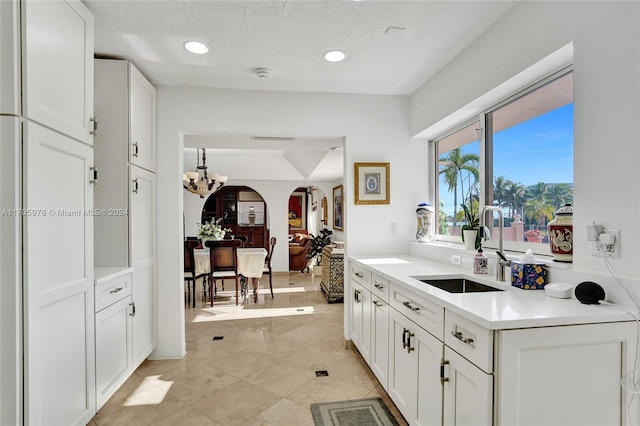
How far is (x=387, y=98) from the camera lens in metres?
3.39

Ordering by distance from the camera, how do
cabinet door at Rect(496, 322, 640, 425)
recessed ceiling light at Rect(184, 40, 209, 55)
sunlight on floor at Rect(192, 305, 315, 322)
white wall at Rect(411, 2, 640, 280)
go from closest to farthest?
1. cabinet door at Rect(496, 322, 640, 425)
2. white wall at Rect(411, 2, 640, 280)
3. recessed ceiling light at Rect(184, 40, 209, 55)
4. sunlight on floor at Rect(192, 305, 315, 322)

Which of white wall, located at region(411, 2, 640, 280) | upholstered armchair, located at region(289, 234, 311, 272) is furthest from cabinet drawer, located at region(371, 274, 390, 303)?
upholstered armchair, located at region(289, 234, 311, 272)

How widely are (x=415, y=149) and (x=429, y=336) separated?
2168 millimetres

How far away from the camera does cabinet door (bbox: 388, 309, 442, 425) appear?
1.65 m

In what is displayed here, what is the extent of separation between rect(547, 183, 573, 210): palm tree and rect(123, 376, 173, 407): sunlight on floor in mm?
2806

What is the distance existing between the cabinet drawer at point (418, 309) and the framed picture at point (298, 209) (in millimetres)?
9933

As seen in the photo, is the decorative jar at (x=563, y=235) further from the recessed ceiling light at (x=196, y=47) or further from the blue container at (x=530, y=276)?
the recessed ceiling light at (x=196, y=47)

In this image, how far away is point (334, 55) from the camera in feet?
8.36

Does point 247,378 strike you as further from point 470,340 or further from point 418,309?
point 470,340

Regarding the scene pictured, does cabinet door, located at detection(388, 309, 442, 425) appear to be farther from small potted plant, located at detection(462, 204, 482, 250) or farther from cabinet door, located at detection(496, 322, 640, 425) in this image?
small potted plant, located at detection(462, 204, 482, 250)

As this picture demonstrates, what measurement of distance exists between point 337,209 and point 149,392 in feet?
20.8

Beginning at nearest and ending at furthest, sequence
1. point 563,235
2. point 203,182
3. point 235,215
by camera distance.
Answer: point 563,235 < point 203,182 < point 235,215

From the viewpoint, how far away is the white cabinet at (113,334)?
6.97 feet

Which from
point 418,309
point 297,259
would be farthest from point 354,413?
point 297,259
